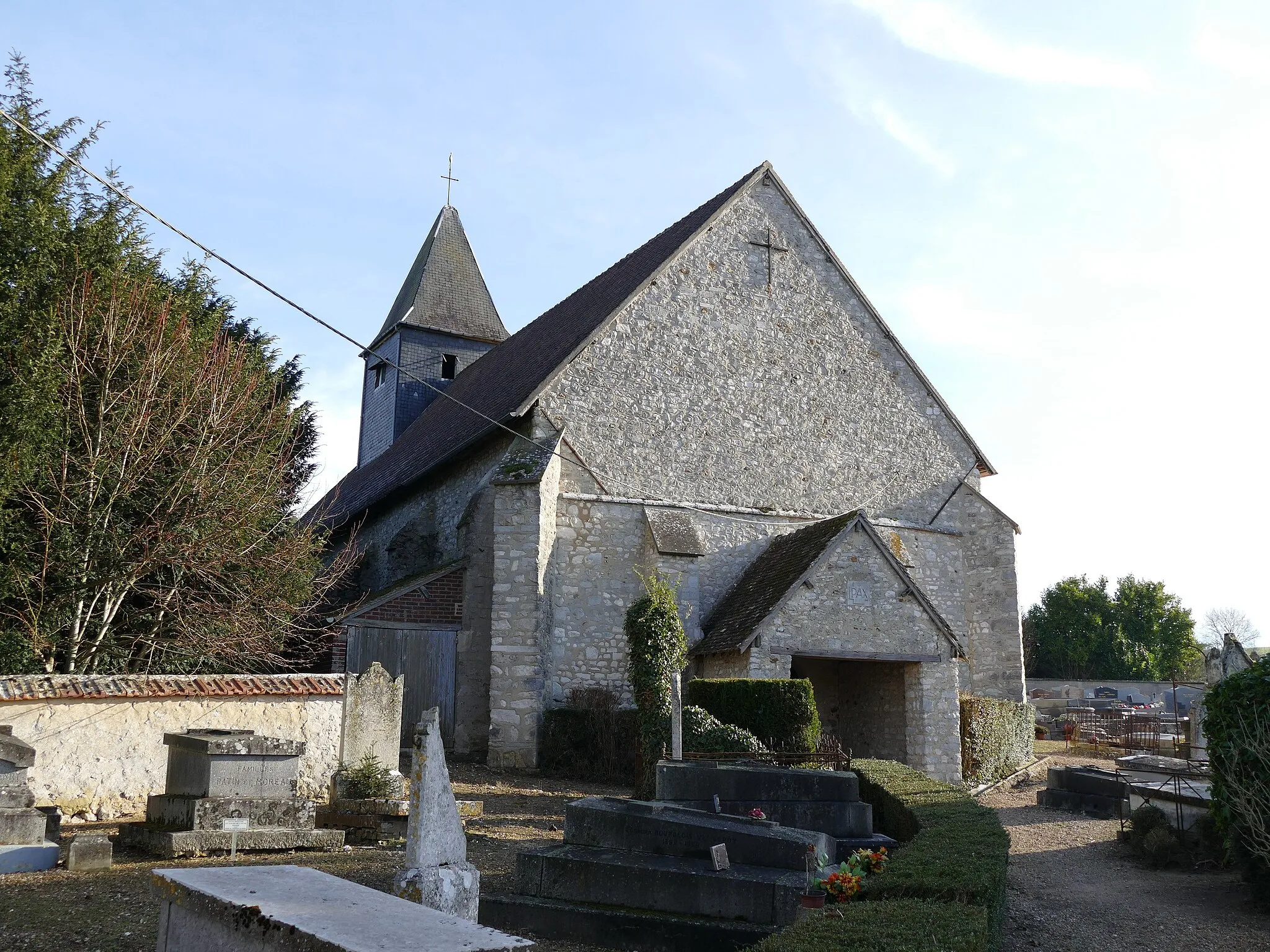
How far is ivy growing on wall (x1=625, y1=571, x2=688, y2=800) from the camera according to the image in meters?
12.2

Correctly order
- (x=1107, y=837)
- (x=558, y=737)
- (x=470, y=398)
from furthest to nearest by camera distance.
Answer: (x=470, y=398), (x=558, y=737), (x=1107, y=837)

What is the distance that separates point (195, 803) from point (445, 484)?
11.2 meters

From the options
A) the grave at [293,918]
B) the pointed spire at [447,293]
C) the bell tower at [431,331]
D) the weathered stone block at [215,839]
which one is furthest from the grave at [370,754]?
the pointed spire at [447,293]

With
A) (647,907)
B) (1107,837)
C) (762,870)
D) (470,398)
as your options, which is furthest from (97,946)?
(470,398)

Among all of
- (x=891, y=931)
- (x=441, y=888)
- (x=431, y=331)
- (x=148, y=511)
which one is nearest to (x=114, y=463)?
(x=148, y=511)

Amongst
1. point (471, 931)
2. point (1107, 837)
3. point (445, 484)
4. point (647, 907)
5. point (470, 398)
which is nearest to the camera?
point (471, 931)

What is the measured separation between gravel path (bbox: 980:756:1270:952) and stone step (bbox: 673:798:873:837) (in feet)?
4.41

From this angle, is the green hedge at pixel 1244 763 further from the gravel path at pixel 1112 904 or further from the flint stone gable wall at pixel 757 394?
the flint stone gable wall at pixel 757 394

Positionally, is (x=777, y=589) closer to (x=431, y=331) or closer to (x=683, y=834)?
(x=683, y=834)

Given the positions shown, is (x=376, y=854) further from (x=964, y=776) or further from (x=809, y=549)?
(x=964, y=776)

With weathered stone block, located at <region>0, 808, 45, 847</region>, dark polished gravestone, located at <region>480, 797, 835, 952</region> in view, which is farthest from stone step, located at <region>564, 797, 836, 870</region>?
weathered stone block, located at <region>0, 808, 45, 847</region>

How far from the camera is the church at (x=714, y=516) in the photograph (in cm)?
1494

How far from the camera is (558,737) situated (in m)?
14.8

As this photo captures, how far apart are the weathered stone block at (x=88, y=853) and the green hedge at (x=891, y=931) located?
5010mm
